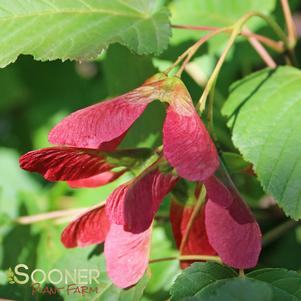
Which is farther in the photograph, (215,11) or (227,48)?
(215,11)

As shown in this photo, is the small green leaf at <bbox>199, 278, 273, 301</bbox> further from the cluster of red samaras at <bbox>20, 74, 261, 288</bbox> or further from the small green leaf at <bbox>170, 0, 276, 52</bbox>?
the small green leaf at <bbox>170, 0, 276, 52</bbox>

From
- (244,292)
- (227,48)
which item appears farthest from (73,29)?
(244,292)

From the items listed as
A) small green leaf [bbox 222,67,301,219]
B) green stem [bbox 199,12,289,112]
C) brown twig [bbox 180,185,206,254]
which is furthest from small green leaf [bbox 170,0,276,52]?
brown twig [bbox 180,185,206,254]

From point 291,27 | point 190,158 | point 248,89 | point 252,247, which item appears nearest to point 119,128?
point 190,158

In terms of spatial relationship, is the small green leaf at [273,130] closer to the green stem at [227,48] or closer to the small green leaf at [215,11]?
the green stem at [227,48]

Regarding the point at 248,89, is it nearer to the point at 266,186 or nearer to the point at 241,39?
the point at 266,186

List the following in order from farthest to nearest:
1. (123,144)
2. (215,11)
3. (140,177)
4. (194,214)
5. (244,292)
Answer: (215,11) < (123,144) < (194,214) < (140,177) < (244,292)

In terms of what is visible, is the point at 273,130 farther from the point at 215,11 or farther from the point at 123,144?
the point at 215,11
